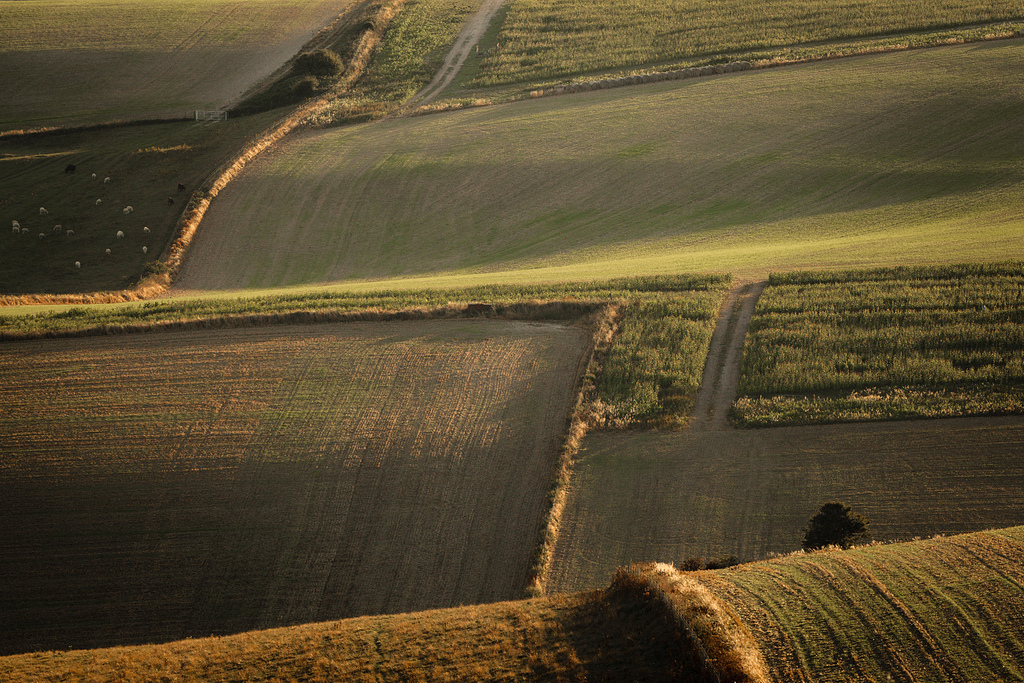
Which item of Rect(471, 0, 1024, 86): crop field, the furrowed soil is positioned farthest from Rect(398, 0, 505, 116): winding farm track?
the furrowed soil

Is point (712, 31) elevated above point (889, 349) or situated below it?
above

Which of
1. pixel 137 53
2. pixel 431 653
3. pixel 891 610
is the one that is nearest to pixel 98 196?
pixel 137 53

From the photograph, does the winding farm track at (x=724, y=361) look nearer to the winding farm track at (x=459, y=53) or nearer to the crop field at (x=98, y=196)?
the crop field at (x=98, y=196)

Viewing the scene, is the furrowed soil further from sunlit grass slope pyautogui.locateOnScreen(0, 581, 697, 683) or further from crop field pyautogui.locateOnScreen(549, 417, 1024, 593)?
sunlit grass slope pyautogui.locateOnScreen(0, 581, 697, 683)

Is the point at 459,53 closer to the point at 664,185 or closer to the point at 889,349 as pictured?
the point at 664,185

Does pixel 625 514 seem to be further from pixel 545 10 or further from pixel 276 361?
pixel 545 10

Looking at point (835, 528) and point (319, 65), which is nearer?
point (835, 528)
